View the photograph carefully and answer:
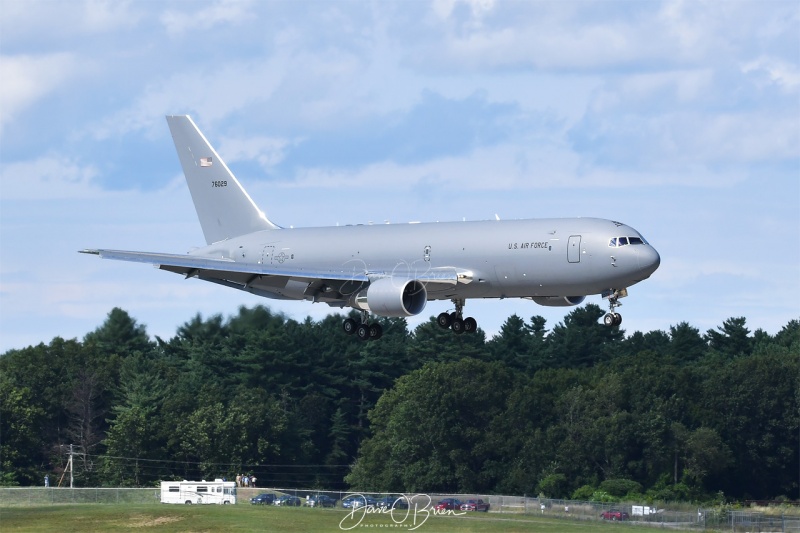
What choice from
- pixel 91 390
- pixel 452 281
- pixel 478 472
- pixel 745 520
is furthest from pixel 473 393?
pixel 452 281

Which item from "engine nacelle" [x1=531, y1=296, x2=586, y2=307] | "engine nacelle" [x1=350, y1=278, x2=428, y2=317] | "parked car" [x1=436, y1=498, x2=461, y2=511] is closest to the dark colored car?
"parked car" [x1=436, y1=498, x2=461, y2=511]

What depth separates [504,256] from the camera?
8000 centimetres

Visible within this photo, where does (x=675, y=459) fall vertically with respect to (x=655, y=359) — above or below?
below

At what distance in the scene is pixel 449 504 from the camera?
118 metres

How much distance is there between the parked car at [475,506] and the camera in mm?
114256

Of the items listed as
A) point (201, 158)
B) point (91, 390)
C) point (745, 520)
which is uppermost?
point (201, 158)

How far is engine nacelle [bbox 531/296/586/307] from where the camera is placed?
8394 centimetres

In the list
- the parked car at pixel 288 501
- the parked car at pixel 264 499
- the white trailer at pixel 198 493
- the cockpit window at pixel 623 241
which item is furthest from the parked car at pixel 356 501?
the cockpit window at pixel 623 241

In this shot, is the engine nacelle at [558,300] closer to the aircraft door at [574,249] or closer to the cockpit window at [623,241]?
the aircraft door at [574,249]

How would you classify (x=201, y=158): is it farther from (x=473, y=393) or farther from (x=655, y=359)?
(x=655, y=359)

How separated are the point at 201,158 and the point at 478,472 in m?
62.5

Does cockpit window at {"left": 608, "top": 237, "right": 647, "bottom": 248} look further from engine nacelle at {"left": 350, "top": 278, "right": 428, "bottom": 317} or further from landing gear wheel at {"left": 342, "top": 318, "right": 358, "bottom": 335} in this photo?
landing gear wheel at {"left": 342, "top": 318, "right": 358, "bottom": 335}

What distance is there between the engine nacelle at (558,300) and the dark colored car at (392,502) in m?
30.9

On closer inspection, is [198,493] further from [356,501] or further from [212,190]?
[212,190]
